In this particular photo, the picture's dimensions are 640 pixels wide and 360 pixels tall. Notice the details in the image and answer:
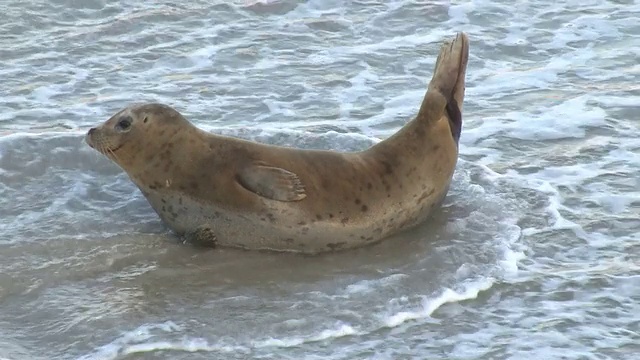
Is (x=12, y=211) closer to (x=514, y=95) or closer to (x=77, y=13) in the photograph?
(x=514, y=95)

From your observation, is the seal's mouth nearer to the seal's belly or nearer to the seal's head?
the seal's head

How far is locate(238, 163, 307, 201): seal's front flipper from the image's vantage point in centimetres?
572

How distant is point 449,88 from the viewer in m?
6.45

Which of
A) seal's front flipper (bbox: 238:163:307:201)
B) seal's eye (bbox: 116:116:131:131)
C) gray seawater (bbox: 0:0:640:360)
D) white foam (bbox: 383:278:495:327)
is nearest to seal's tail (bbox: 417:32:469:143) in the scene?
gray seawater (bbox: 0:0:640:360)

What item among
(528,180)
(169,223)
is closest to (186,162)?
(169,223)

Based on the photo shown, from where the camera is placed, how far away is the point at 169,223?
19.5ft

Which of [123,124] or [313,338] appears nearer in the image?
[313,338]

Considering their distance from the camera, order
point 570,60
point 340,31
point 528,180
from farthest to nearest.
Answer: point 340,31 < point 570,60 < point 528,180

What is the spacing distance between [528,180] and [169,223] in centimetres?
194

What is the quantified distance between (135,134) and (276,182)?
79cm

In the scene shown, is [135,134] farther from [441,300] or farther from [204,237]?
[441,300]

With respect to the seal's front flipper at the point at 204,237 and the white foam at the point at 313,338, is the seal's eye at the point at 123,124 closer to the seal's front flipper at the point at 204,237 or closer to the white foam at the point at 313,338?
the seal's front flipper at the point at 204,237

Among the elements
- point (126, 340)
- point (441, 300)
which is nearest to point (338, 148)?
point (441, 300)

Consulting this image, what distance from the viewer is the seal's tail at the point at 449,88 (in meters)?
6.30
